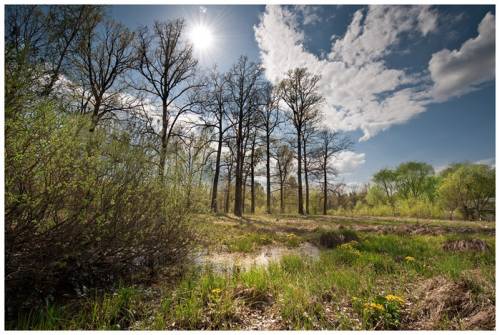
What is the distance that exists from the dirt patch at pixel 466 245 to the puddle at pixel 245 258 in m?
3.12

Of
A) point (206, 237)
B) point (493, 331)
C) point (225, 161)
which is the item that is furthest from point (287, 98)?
point (493, 331)

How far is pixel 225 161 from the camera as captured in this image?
67.1 ft

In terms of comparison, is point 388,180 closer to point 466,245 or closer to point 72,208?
point 466,245

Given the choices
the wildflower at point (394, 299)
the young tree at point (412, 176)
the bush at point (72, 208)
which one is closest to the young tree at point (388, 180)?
the young tree at point (412, 176)

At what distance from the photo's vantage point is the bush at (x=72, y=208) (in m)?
2.18

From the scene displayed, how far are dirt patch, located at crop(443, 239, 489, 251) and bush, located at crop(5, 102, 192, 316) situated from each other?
653 cm

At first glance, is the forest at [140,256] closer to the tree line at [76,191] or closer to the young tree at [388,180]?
the tree line at [76,191]

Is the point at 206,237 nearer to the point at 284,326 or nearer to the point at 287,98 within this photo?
the point at 284,326

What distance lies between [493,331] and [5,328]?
4565mm

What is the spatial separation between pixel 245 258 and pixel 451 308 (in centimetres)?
370

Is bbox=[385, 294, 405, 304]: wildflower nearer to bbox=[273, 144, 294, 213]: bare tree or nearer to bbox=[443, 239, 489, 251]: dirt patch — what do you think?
bbox=[443, 239, 489, 251]: dirt patch

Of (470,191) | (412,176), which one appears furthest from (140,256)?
(412,176)

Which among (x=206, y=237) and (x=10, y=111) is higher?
(x=10, y=111)

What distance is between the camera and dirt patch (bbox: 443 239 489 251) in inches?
221
